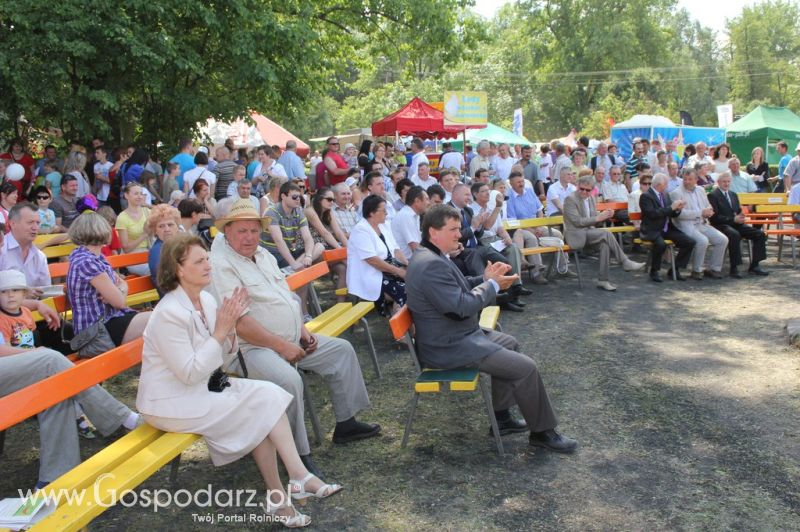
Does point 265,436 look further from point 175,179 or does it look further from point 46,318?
point 175,179

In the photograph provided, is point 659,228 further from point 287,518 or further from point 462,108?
point 462,108

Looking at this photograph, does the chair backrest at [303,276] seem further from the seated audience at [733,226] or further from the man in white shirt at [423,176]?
the seated audience at [733,226]

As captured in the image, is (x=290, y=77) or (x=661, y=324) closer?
(x=661, y=324)

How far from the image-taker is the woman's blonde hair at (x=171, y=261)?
3.66 metres

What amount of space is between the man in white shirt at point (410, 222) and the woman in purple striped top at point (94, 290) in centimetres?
327

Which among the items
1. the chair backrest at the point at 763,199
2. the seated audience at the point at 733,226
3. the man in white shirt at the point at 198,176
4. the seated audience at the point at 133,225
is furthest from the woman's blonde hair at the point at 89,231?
the chair backrest at the point at 763,199

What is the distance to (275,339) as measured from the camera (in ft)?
14.1

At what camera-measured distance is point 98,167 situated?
10.8 meters

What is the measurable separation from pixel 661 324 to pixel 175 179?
23.6ft

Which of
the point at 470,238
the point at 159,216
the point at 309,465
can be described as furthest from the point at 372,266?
the point at 309,465

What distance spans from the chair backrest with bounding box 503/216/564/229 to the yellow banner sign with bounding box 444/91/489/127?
9.31m

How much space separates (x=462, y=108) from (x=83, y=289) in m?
15.0

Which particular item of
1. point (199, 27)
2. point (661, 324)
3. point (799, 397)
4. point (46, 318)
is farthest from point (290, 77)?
point (799, 397)

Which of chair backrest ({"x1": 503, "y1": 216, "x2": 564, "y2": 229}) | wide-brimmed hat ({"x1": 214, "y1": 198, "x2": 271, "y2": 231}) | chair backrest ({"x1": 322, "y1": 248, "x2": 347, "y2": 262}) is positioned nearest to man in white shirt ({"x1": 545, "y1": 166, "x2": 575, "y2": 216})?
chair backrest ({"x1": 503, "y1": 216, "x2": 564, "y2": 229})
